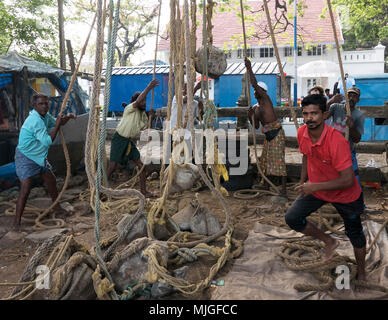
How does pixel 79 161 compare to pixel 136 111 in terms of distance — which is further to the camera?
pixel 79 161

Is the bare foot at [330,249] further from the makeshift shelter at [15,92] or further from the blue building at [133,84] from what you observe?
the blue building at [133,84]

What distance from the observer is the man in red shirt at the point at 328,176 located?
2527 millimetres

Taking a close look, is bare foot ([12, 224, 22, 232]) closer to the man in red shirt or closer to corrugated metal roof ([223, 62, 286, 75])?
the man in red shirt

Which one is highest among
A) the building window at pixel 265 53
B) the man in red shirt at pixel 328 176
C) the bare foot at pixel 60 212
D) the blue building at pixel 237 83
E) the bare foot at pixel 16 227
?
the building window at pixel 265 53

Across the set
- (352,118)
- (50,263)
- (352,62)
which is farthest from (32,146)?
(352,62)

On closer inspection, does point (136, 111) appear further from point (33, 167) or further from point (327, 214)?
point (327, 214)

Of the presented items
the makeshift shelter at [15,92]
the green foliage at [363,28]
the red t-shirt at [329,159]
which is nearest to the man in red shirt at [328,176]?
the red t-shirt at [329,159]

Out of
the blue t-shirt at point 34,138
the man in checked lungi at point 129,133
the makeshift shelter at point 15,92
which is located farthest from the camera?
the makeshift shelter at point 15,92

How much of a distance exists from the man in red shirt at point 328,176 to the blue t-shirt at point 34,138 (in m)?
3.07

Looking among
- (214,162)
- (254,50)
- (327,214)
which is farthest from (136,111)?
(254,50)

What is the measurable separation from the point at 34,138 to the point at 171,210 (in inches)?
76.1

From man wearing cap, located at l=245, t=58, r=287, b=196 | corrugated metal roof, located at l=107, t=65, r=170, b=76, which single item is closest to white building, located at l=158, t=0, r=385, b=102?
corrugated metal roof, located at l=107, t=65, r=170, b=76
